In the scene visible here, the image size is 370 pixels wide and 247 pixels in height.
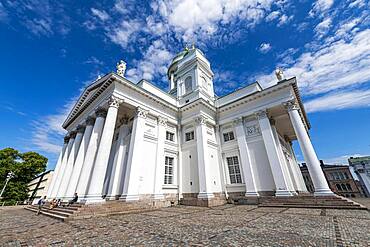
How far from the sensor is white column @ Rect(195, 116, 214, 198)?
12.6 metres

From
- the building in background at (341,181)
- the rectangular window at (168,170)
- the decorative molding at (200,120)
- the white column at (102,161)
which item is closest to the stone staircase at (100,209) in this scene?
the white column at (102,161)

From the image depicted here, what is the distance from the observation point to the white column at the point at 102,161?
9445mm

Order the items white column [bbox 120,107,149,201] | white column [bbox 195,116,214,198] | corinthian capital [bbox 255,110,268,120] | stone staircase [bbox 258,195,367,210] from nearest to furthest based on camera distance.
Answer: stone staircase [bbox 258,195,367,210] < white column [bbox 120,107,149,201] < white column [bbox 195,116,214,198] < corinthian capital [bbox 255,110,268,120]

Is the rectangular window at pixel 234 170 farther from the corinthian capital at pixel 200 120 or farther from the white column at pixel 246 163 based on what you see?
the corinthian capital at pixel 200 120

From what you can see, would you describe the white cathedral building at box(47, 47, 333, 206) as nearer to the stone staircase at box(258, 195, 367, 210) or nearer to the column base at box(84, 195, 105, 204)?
the column base at box(84, 195, 105, 204)

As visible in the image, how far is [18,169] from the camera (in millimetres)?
27359

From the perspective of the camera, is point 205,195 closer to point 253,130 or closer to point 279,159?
point 279,159

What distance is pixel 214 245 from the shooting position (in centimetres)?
368

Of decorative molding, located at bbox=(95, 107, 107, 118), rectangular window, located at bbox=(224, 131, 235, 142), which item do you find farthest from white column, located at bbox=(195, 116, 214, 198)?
decorative molding, located at bbox=(95, 107, 107, 118)

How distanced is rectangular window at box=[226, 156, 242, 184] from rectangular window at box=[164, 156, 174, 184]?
18.0ft

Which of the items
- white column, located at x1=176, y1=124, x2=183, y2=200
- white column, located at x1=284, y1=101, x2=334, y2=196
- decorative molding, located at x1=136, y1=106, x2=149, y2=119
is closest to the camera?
white column, located at x1=284, y1=101, x2=334, y2=196

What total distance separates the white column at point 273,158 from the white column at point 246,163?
156 cm

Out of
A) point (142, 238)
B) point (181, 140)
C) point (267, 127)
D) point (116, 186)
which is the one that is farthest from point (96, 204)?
point (267, 127)

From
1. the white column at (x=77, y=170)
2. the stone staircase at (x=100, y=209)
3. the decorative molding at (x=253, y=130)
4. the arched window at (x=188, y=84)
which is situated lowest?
the stone staircase at (x=100, y=209)
